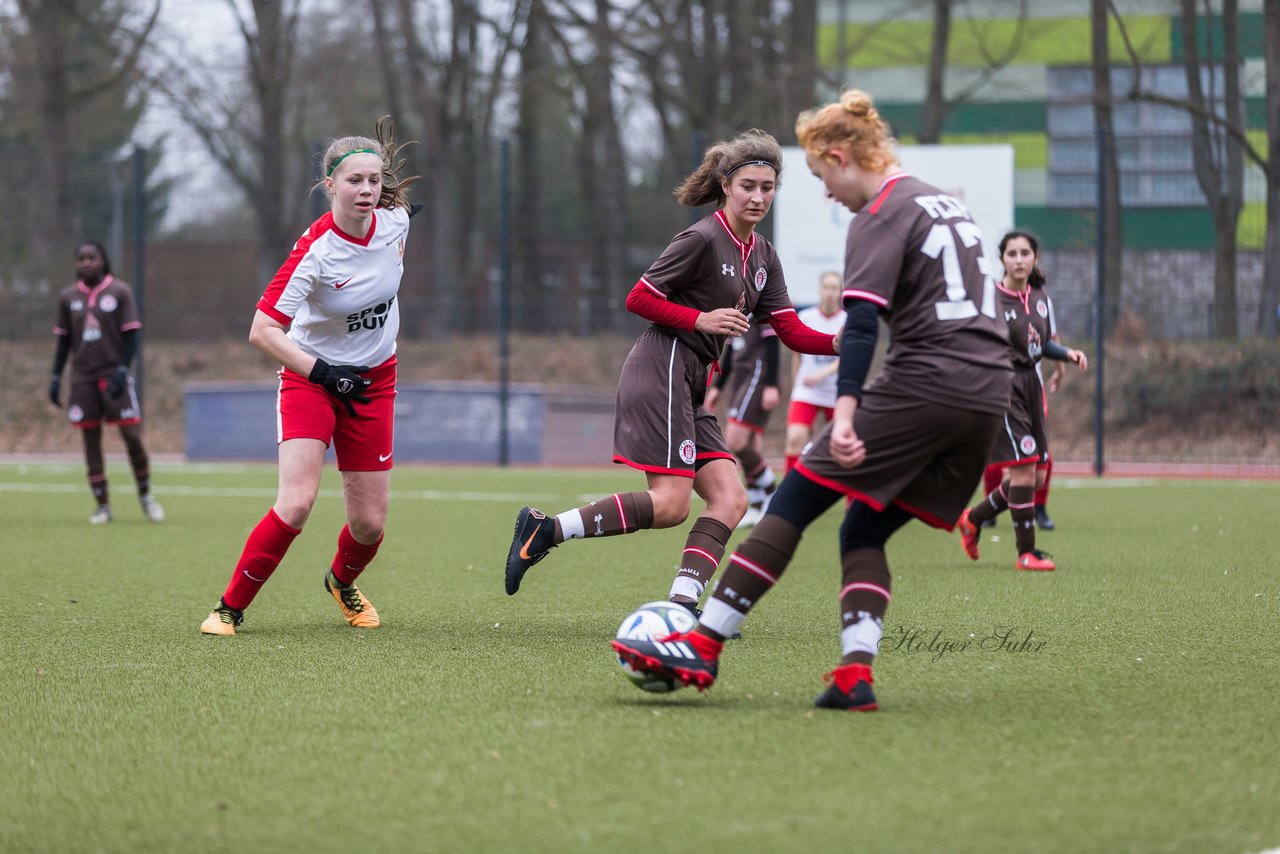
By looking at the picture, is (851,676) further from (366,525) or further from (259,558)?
(259,558)

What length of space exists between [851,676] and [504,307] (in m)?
14.2

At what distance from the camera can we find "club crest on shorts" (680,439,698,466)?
5.71 meters

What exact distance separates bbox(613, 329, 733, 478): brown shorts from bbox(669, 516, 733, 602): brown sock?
0.23 metres

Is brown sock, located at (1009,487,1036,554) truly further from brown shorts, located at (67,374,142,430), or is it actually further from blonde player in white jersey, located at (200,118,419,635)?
brown shorts, located at (67,374,142,430)

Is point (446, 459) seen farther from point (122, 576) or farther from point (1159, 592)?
point (1159, 592)

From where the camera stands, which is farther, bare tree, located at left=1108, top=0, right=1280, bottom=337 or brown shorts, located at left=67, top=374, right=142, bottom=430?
bare tree, located at left=1108, top=0, right=1280, bottom=337

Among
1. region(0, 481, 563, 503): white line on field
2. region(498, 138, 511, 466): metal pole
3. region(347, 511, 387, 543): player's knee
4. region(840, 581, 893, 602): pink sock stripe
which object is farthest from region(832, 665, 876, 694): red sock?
region(498, 138, 511, 466): metal pole

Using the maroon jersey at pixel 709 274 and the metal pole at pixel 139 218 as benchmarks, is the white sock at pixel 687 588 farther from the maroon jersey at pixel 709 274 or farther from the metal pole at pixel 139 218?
the metal pole at pixel 139 218

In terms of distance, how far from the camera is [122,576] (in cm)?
798

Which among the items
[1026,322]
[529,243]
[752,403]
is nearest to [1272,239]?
[752,403]

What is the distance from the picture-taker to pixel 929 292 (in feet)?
14.2

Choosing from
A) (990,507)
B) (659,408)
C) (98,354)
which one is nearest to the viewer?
(659,408)

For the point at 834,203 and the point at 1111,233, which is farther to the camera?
the point at 834,203

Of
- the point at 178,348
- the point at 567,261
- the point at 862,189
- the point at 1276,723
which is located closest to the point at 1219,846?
the point at 1276,723
